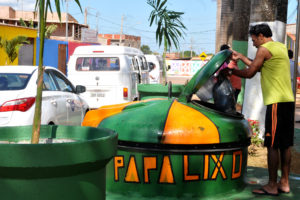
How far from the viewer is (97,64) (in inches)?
549

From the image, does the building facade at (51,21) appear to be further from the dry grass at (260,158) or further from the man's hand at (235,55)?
the man's hand at (235,55)

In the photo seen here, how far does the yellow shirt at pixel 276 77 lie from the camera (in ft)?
15.6

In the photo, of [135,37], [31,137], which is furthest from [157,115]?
[135,37]

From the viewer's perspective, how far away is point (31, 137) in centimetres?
285

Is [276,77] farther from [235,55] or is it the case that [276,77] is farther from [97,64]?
[97,64]

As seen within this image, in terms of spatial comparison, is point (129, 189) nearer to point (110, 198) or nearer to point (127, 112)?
point (110, 198)

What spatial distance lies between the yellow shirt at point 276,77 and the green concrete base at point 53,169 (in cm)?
262

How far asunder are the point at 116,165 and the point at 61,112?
3900 mm

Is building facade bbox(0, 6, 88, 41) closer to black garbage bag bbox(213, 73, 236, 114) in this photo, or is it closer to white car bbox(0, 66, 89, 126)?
white car bbox(0, 66, 89, 126)

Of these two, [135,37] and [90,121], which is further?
[135,37]

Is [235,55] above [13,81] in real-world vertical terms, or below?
above

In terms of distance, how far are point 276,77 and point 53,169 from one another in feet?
9.95

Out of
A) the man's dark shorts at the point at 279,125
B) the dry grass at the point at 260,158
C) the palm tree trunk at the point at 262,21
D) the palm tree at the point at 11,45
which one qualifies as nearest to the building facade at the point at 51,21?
the palm tree at the point at 11,45

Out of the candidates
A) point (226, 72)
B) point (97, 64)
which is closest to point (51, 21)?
point (97, 64)
